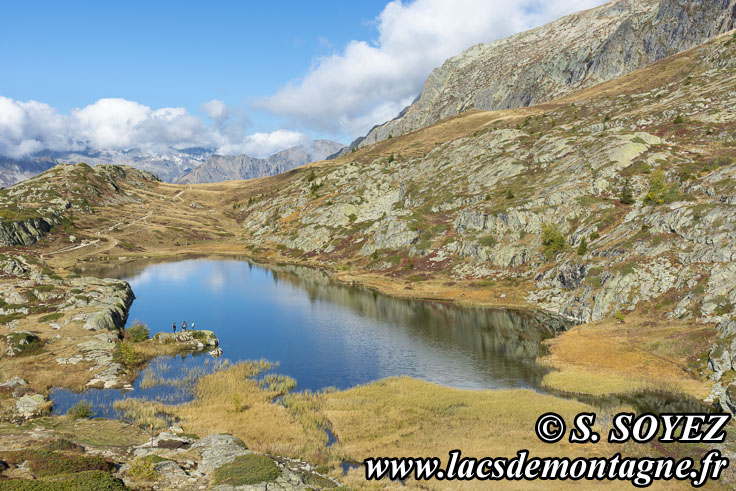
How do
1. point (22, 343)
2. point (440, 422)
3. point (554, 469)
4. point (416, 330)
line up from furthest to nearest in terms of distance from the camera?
point (416, 330)
point (22, 343)
point (440, 422)
point (554, 469)

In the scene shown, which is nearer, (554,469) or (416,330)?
(554,469)

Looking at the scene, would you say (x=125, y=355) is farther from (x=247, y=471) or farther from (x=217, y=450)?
(x=247, y=471)

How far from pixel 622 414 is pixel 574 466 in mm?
13440

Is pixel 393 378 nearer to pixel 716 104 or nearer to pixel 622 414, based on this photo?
pixel 622 414

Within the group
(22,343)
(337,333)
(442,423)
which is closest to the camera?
(442,423)

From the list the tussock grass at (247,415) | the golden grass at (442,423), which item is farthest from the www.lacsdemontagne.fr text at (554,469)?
the tussock grass at (247,415)

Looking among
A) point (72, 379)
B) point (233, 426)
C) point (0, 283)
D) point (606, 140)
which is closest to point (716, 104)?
point (606, 140)

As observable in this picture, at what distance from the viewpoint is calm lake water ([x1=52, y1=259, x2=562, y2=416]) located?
177ft

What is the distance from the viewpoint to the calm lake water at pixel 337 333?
53844mm

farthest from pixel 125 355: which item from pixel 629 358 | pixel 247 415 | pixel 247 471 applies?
pixel 629 358

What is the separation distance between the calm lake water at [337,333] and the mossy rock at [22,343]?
14.1 m

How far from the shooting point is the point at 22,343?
5503 centimetres

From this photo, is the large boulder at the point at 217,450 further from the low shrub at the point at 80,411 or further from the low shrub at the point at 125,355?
the low shrub at the point at 125,355

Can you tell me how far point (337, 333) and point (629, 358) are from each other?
43.6m
